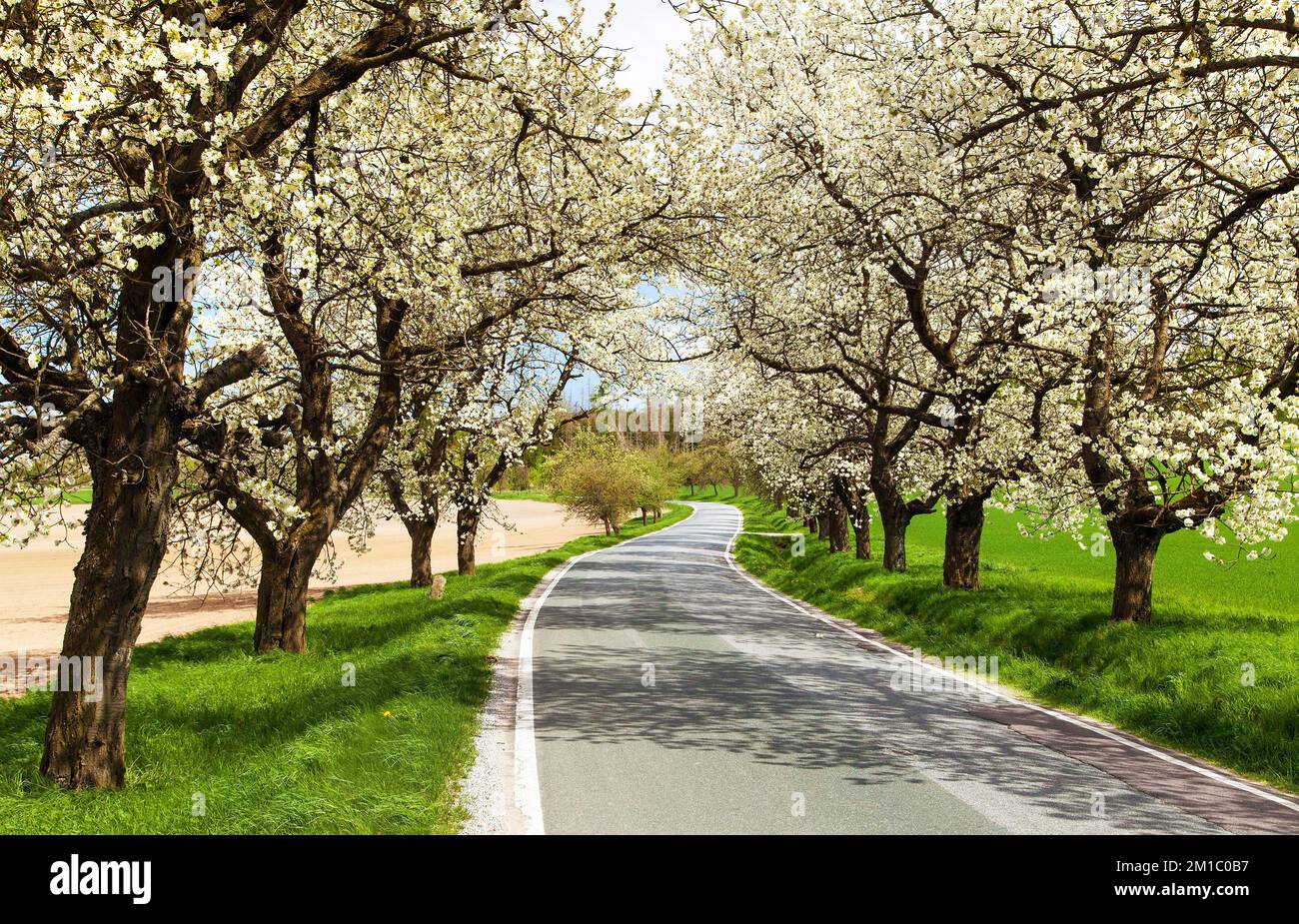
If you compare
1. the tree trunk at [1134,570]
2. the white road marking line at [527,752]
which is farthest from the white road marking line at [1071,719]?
the white road marking line at [527,752]

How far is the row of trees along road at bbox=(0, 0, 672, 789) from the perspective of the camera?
6.21 meters

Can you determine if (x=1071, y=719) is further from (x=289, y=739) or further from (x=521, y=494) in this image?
(x=521, y=494)

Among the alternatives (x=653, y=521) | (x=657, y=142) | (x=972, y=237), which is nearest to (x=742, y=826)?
(x=657, y=142)

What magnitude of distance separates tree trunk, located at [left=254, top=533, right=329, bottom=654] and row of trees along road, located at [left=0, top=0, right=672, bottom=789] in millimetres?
43

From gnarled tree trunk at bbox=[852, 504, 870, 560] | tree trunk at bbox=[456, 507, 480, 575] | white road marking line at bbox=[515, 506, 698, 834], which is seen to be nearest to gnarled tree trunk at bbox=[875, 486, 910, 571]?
gnarled tree trunk at bbox=[852, 504, 870, 560]

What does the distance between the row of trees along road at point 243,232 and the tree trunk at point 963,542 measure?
919 centimetres

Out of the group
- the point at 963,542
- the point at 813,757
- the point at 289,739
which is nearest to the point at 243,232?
the point at 289,739

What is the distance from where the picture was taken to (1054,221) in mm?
12266

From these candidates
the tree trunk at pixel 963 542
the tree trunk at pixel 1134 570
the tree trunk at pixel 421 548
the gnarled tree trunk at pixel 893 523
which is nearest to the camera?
the tree trunk at pixel 1134 570

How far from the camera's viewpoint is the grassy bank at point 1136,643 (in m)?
8.80

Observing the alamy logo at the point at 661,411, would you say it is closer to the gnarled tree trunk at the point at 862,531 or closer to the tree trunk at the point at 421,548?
the tree trunk at the point at 421,548
